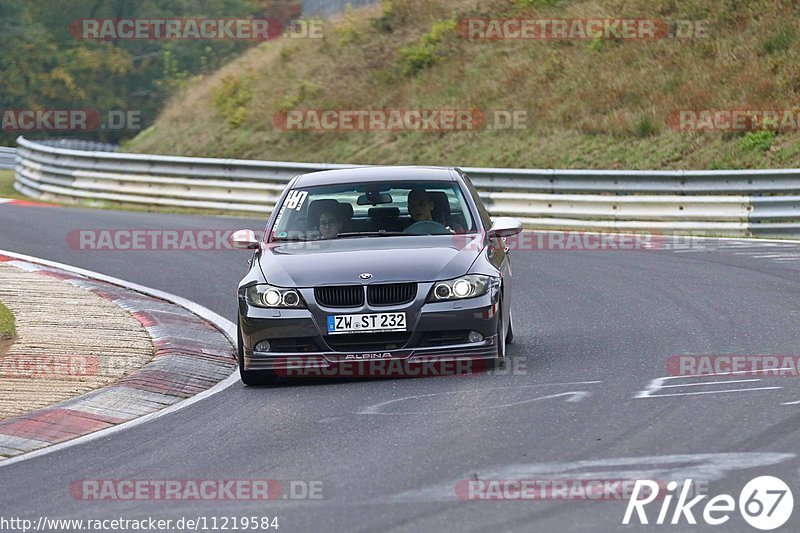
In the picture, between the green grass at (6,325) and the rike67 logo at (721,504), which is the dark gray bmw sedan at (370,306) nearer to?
the green grass at (6,325)

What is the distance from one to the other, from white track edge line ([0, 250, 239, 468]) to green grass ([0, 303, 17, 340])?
1791mm

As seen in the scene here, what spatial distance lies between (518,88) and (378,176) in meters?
20.1

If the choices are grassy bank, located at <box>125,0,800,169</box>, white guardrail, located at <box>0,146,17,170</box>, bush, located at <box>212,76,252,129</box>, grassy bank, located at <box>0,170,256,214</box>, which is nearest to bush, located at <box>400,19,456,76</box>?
grassy bank, located at <box>125,0,800,169</box>

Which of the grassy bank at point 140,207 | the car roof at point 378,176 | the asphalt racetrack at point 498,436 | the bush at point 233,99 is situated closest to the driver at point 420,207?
the car roof at point 378,176

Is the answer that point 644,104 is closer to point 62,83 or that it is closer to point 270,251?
point 270,251

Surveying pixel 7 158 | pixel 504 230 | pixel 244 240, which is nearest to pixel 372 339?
pixel 244 240

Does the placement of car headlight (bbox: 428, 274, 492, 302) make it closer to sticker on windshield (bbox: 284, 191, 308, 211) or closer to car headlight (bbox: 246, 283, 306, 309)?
car headlight (bbox: 246, 283, 306, 309)

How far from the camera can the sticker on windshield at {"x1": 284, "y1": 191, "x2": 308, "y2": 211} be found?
10898mm

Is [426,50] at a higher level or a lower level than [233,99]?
higher

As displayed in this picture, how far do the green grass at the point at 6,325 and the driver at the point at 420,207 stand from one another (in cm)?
352

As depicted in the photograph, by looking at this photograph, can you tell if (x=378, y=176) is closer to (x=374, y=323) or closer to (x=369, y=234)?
(x=369, y=234)

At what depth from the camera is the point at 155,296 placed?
580 inches

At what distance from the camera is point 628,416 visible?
26.1 feet

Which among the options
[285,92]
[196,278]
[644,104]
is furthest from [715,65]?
[196,278]
